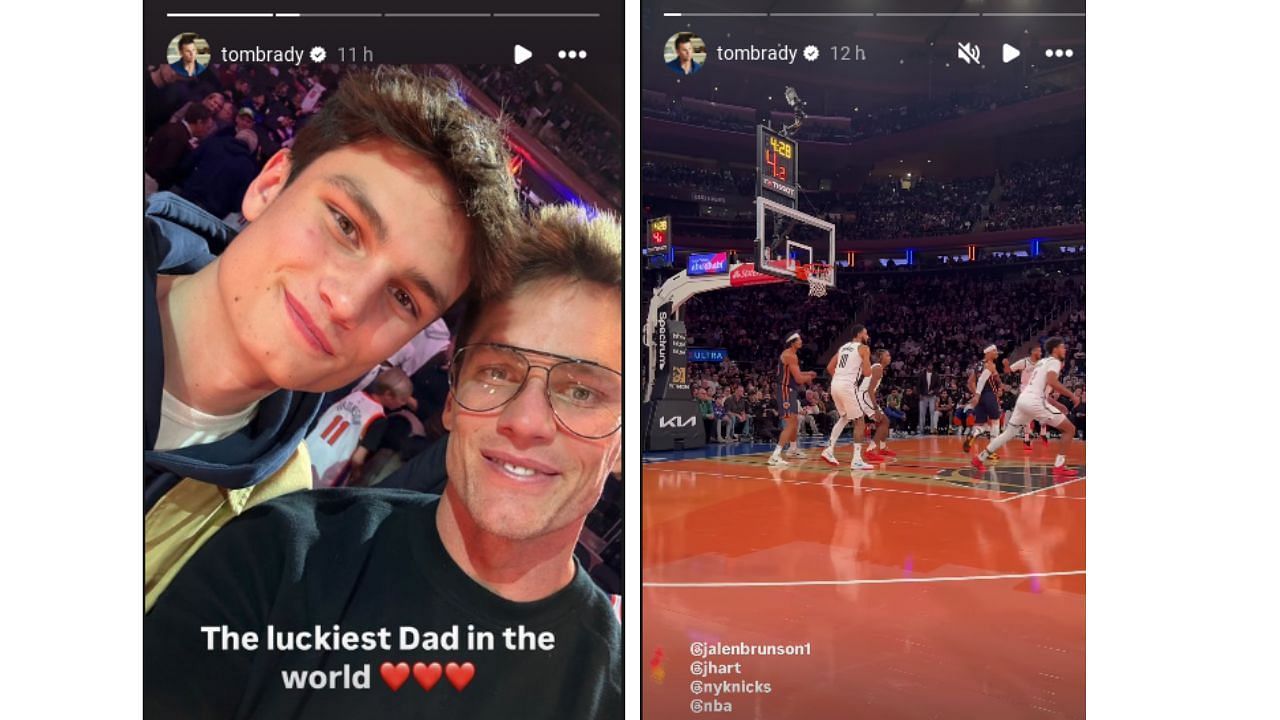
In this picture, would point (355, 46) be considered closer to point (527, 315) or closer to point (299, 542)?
point (527, 315)

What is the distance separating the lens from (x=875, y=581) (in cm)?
298

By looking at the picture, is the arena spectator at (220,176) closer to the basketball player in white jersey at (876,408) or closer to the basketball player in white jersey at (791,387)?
the basketball player in white jersey at (791,387)

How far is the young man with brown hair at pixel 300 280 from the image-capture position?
284cm

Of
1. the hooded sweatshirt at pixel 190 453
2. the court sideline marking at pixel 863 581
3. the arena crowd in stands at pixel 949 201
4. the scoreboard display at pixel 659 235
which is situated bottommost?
the court sideline marking at pixel 863 581

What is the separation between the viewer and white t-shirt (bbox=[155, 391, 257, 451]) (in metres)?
2.90

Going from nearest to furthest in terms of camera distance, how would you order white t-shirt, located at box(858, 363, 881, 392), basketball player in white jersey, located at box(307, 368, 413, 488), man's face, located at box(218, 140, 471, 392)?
man's face, located at box(218, 140, 471, 392) < basketball player in white jersey, located at box(307, 368, 413, 488) < white t-shirt, located at box(858, 363, 881, 392)

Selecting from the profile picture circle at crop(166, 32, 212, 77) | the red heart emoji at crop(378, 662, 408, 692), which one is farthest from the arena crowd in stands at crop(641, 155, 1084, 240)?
the red heart emoji at crop(378, 662, 408, 692)

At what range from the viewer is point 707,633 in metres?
2.95

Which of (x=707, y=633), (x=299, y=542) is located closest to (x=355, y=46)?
(x=299, y=542)

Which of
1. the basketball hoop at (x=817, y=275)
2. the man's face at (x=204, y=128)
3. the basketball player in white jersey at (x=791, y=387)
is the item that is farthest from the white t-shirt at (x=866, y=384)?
the man's face at (x=204, y=128)

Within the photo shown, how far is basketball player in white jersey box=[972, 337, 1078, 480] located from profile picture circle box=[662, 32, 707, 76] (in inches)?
64.0

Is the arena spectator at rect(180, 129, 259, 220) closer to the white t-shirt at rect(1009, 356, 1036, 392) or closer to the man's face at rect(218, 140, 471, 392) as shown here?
the man's face at rect(218, 140, 471, 392)

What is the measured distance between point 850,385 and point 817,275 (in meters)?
0.42

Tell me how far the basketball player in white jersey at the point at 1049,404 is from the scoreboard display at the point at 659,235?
141 centimetres
